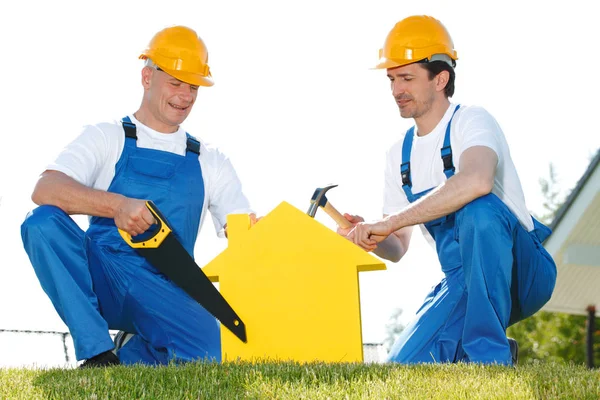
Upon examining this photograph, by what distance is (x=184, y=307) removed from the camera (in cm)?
563

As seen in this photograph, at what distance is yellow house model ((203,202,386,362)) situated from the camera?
4.65m

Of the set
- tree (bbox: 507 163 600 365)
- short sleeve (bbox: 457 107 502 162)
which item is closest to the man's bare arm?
short sleeve (bbox: 457 107 502 162)

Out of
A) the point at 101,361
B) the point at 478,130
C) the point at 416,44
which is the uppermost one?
the point at 416,44

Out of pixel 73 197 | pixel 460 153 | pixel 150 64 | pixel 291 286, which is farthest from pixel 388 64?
pixel 73 197

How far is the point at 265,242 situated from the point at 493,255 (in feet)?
4.41

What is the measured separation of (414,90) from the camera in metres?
5.84

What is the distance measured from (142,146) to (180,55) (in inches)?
28.0

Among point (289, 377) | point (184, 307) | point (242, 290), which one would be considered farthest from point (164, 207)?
point (289, 377)

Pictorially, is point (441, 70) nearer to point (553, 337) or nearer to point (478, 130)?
point (478, 130)

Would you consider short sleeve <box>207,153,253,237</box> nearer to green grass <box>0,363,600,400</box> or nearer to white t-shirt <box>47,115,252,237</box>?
white t-shirt <box>47,115,252,237</box>

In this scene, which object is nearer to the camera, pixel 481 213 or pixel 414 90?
pixel 481 213

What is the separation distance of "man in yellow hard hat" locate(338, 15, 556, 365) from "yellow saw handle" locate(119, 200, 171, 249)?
1151mm

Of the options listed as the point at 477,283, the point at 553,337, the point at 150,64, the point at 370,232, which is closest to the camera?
the point at 477,283

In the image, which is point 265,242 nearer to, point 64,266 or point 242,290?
point 242,290
